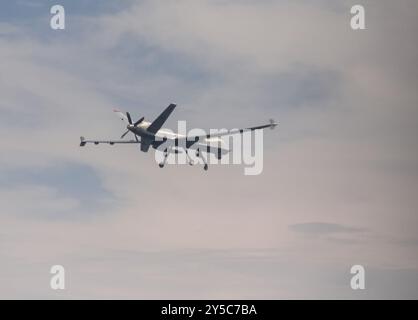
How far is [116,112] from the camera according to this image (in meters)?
110

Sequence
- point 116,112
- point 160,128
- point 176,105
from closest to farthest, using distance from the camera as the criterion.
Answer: point 176,105 → point 160,128 → point 116,112

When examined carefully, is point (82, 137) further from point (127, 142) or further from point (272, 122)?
point (272, 122)

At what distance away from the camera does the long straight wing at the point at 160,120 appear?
98256 mm

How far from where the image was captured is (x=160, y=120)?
101000 millimetres

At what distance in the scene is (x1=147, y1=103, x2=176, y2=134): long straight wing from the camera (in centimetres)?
9826

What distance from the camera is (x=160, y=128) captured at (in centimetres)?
10356
